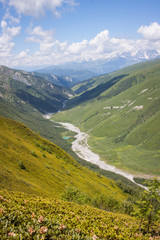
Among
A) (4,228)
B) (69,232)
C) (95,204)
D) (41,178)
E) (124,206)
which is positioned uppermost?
(4,228)

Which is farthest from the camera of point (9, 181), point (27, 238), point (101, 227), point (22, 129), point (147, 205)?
point (22, 129)

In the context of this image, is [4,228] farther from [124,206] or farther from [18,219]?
[124,206]

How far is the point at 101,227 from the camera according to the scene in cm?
2423

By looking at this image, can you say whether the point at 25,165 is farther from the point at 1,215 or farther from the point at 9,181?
the point at 1,215

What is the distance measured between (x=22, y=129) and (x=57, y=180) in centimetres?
7318

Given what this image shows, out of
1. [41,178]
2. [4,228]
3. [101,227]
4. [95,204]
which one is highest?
[4,228]

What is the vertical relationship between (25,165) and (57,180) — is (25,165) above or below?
above

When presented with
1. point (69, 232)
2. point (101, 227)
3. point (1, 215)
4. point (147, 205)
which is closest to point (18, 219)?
point (1, 215)

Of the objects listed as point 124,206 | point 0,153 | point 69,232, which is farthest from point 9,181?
point 124,206

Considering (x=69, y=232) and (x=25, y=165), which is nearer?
(x=69, y=232)

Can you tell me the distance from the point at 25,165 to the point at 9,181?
84.8 ft

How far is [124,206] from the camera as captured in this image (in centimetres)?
8625

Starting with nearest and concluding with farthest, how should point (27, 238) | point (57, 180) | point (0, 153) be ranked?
point (27, 238) → point (0, 153) → point (57, 180)

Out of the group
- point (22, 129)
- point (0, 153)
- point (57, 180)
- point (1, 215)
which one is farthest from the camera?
point (22, 129)
